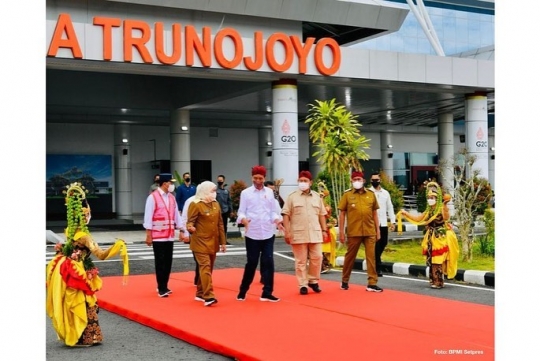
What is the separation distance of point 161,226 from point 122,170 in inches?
967

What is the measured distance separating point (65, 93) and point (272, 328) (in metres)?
22.3

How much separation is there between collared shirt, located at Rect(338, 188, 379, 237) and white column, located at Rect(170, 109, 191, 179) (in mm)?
19830

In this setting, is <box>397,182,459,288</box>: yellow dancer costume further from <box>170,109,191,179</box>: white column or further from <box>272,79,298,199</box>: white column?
<box>170,109,191,179</box>: white column

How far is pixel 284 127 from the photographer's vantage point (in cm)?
2359

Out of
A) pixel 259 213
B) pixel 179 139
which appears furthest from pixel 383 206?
pixel 179 139

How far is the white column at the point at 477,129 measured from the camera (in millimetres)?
27484

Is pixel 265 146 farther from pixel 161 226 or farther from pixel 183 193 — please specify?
pixel 161 226

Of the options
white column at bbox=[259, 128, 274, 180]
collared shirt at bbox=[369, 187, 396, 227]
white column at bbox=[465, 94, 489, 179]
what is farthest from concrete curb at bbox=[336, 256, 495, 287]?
white column at bbox=[259, 128, 274, 180]

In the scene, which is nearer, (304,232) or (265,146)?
(304,232)

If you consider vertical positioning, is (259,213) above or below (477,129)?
below

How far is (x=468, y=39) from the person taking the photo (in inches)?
2093

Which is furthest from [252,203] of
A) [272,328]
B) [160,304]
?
[272,328]

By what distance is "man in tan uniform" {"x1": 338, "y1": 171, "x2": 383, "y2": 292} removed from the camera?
11539mm
